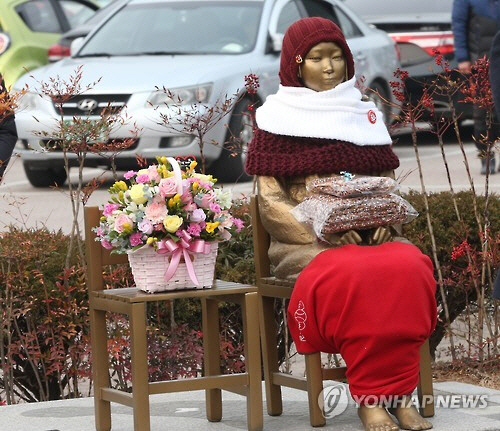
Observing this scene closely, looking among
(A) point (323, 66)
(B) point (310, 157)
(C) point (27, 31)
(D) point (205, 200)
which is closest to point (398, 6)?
(C) point (27, 31)

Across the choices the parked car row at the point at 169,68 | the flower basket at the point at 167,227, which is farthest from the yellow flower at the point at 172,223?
the parked car row at the point at 169,68

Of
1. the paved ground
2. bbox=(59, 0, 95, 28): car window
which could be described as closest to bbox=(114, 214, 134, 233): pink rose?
the paved ground

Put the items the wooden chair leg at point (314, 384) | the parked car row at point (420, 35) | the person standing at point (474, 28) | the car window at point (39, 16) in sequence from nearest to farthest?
the wooden chair leg at point (314, 384) < the person standing at point (474, 28) < the parked car row at point (420, 35) < the car window at point (39, 16)

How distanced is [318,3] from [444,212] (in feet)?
24.8

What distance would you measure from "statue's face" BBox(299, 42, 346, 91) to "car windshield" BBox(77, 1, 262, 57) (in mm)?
7185

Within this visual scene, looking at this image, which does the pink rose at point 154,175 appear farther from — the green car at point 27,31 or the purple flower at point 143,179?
the green car at point 27,31

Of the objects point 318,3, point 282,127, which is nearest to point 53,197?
point 318,3

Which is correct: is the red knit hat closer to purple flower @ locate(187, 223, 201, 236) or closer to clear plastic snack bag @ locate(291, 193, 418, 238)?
clear plastic snack bag @ locate(291, 193, 418, 238)

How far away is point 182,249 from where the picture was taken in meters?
5.07

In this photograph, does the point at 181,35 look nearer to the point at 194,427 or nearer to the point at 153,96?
the point at 153,96

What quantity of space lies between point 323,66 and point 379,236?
0.72 m

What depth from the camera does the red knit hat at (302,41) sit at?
213 inches

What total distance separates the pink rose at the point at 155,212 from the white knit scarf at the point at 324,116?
0.64 metres

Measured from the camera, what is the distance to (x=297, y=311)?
5195mm
